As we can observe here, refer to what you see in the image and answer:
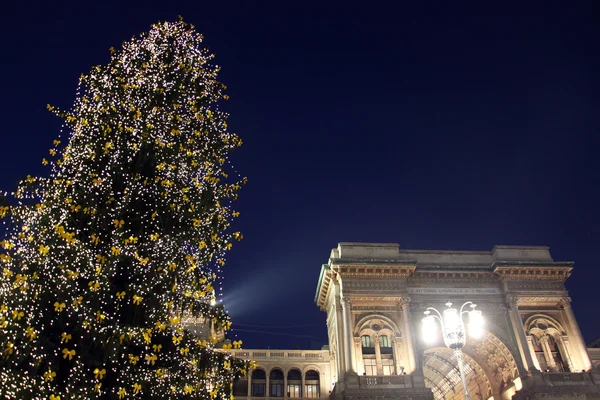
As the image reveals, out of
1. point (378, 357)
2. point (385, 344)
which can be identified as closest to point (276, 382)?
point (378, 357)

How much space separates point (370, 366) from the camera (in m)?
33.2

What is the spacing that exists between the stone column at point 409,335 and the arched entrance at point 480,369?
9.27ft

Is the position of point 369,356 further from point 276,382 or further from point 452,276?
point 452,276

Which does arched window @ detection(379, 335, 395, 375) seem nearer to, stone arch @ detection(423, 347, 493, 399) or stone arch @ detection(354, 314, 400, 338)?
stone arch @ detection(354, 314, 400, 338)

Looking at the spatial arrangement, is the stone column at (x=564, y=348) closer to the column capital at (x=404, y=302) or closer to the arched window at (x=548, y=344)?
the arched window at (x=548, y=344)

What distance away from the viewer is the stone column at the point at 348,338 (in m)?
31.4

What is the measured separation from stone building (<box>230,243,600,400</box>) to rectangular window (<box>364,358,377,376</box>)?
6cm

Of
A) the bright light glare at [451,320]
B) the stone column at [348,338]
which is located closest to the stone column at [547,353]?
the stone column at [348,338]

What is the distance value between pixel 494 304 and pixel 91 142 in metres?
30.7

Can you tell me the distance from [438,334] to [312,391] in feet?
33.9

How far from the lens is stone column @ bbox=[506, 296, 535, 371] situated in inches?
1292

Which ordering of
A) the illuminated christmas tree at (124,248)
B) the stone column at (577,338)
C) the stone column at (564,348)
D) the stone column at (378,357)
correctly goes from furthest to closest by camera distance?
the stone column at (564,348), the stone column at (577,338), the stone column at (378,357), the illuminated christmas tree at (124,248)

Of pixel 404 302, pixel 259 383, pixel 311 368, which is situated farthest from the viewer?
pixel 311 368

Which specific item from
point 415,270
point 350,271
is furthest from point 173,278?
point 415,270
